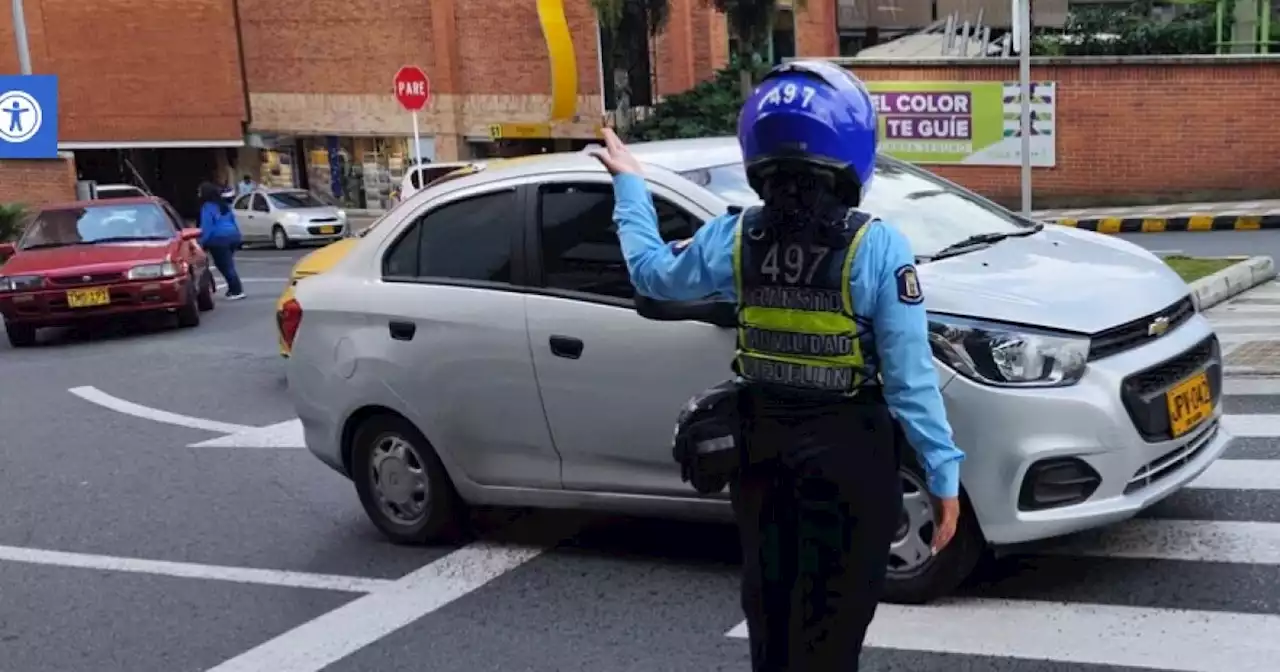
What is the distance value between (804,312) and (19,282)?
1396 centimetres

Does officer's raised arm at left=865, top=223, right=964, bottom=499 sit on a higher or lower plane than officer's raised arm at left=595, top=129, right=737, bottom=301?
lower

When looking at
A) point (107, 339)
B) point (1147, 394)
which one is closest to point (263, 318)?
point (107, 339)

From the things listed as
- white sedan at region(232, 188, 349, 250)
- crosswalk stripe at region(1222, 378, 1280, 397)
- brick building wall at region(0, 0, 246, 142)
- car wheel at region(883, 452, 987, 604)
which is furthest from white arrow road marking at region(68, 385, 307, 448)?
brick building wall at region(0, 0, 246, 142)

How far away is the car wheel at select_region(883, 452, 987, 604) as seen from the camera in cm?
498

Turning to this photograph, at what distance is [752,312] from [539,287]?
110 inches

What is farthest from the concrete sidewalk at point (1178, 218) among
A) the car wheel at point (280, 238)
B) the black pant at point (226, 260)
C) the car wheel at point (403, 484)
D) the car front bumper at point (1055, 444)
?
the car wheel at point (280, 238)

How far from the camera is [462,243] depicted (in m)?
6.38

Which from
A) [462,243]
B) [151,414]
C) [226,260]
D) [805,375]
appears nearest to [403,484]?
[462,243]

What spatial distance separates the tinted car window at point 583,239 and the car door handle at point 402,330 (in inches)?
29.4

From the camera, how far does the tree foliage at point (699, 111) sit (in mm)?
30766

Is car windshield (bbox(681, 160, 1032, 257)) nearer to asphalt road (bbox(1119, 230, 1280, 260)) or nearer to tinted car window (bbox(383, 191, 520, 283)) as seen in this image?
tinted car window (bbox(383, 191, 520, 283))

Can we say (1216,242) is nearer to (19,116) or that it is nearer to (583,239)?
(583,239)

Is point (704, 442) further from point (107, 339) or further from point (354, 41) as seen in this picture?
point (354, 41)

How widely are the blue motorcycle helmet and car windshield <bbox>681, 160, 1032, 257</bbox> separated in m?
2.31
